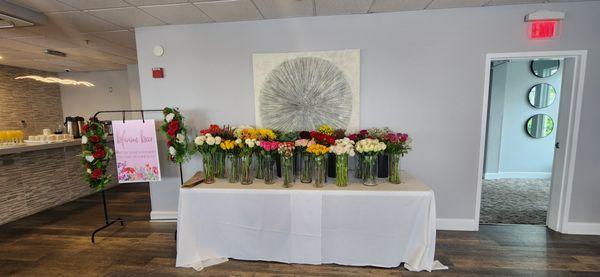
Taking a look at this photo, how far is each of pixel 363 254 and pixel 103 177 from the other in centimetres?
294

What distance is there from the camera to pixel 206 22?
3.10 m

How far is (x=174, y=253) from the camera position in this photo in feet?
8.85

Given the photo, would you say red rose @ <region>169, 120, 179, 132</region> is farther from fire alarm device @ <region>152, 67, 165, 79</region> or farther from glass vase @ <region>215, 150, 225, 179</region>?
fire alarm device @ <region>152, 67, 165, 79</region>

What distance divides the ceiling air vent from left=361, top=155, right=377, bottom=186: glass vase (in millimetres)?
3572

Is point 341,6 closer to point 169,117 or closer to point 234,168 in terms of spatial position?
point 234,168

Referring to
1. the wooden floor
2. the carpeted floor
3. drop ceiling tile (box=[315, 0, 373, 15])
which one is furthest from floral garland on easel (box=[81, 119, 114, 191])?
the carpeted floor

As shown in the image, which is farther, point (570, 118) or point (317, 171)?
point (570, 118)

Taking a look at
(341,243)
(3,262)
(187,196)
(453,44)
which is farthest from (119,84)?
(453,44)

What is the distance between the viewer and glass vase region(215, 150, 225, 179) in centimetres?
269

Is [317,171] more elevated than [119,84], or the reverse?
[119,84]

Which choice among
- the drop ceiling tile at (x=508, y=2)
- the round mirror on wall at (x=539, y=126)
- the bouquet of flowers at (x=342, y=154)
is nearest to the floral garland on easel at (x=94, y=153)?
the bouquet of flowers at (x=342, y=154)

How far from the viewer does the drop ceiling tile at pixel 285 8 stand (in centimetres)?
258

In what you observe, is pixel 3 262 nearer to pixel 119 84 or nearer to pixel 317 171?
pixel 317 171

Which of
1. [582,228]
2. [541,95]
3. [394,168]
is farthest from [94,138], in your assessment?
[541,95]
